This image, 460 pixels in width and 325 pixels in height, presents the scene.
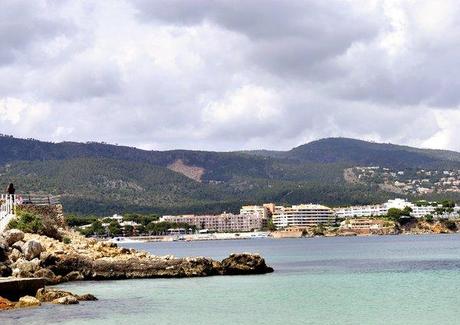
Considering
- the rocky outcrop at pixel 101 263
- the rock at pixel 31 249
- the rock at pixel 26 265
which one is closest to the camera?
the rock at pixel 26 265

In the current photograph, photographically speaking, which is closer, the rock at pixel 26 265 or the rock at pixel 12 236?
the rock at pixel 26 265

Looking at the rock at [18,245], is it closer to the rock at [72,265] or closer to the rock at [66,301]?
the rock at [72,265]

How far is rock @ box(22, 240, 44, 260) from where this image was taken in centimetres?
5181

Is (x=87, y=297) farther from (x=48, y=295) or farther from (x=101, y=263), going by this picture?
(x=101, y=263)

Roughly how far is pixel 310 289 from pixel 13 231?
19988mm

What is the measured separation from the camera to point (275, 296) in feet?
149

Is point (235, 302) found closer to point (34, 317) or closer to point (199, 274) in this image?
point (34, 317)

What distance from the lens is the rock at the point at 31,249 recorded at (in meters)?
51.8

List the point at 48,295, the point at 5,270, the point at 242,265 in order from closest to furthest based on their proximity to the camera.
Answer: the point at 48,295 < the point at 5,270 < the point at 242,265

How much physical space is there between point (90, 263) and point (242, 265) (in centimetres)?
1122

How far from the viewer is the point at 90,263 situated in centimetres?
5681

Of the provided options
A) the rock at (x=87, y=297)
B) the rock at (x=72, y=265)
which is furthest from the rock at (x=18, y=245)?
the rock at (x=87, y=297)

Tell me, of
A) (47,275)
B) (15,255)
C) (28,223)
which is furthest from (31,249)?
(28,223)

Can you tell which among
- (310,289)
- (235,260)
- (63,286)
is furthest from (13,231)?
(310,289)
